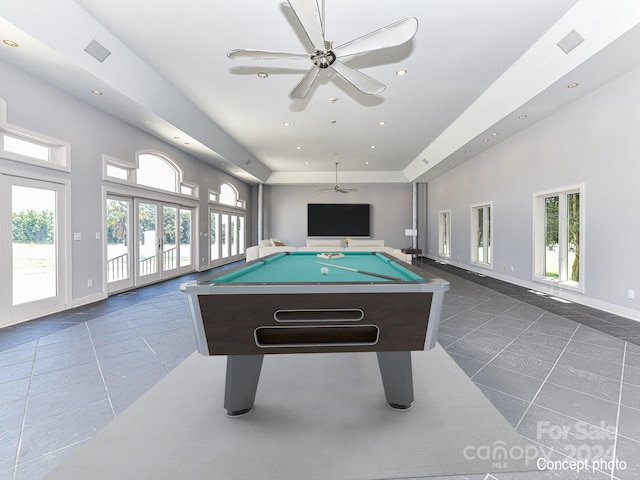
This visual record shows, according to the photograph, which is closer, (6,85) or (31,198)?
(6,85)

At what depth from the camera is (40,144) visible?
4004 mm

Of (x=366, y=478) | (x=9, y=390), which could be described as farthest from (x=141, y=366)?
(x=366, y=478)

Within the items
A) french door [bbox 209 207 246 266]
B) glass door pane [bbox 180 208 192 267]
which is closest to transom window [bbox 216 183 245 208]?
french door [bbox 209 207 246 266]

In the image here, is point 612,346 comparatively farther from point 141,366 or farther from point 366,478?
point 141,366

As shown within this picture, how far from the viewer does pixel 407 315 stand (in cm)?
154

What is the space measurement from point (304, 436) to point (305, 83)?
3.09 meters

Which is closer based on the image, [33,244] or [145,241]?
[33,244]

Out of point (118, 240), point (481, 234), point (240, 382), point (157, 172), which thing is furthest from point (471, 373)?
point (157, 172)

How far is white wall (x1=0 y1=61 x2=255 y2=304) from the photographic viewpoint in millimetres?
3582

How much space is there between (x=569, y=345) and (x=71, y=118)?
22.3 feet

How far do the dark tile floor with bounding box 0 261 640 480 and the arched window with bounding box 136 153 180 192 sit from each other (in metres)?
2.86

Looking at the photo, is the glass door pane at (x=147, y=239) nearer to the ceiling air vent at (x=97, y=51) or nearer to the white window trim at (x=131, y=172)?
the white window trim at (x=131, y=172)

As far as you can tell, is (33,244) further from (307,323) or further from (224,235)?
(224,235)

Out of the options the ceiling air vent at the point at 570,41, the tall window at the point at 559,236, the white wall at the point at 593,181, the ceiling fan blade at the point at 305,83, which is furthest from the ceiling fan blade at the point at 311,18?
the tall window at the point at 559,236
